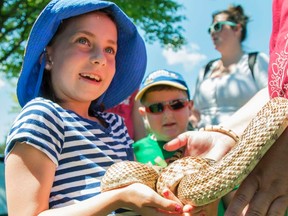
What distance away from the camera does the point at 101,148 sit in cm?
283

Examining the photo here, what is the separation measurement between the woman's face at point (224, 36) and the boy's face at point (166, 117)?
6.38 ft

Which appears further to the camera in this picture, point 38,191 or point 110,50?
point 110,50

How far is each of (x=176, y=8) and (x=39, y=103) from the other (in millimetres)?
11276

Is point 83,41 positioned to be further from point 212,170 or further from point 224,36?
point 224,36

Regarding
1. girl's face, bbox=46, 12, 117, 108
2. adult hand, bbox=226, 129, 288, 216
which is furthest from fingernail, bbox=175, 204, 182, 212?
girl's face, bbox=46, 12, 117, 108

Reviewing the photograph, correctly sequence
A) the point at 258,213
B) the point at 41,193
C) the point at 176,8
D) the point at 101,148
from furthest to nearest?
the point at 176,8 → the point at 101,148 → the point at 41,193 → the point at 258,213

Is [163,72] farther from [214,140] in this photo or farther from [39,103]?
[39,103]

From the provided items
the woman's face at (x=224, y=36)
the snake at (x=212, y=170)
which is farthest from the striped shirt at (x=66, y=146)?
the woman's face at (x=224, y=36)

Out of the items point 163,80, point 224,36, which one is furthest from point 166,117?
point 224,36

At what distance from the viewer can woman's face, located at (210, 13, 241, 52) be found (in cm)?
661

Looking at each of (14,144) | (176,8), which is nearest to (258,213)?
(14,144)

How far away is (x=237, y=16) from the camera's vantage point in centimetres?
699

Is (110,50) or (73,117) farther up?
(110,50)

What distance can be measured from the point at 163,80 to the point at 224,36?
7.46 feet
